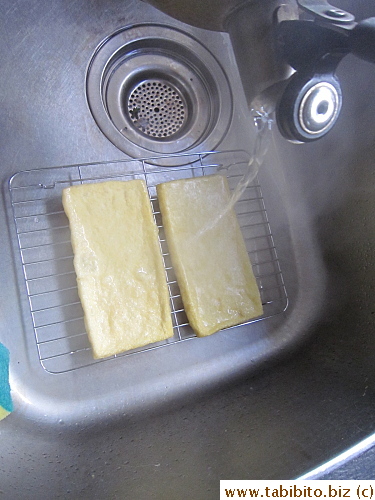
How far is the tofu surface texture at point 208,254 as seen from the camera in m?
0.85

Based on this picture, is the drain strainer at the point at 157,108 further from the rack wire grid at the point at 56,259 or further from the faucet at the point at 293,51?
the faucet at the point at 293,51

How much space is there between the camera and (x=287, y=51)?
2.13 feet

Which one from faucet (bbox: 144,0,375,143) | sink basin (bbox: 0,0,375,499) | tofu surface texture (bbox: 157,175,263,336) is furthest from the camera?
tofu surface texture (bbox: 157,175,263,336)

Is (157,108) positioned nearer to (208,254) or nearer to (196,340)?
(208,254)

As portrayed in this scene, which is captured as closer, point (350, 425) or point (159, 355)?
point (350, 425)

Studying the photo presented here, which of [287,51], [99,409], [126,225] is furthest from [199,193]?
[99,409]

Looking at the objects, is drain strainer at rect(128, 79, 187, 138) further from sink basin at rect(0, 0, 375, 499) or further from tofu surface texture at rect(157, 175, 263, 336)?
tofu surface texture at rect(157, 175, 263, 336)

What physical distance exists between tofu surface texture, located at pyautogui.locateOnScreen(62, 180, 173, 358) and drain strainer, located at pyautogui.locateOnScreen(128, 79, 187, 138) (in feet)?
0.53

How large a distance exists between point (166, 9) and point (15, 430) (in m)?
0.80

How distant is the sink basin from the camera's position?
0.73m

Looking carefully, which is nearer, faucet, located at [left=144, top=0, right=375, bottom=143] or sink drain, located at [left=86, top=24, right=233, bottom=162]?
faucet, located at [left=144, top=0, right=375, bottom=143]

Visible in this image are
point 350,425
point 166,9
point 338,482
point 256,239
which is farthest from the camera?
point 256,239

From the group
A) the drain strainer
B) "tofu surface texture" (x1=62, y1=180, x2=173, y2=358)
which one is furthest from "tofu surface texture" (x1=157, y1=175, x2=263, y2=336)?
the drain strainer

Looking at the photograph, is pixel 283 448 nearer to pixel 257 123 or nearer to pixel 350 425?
pixel 350 425
